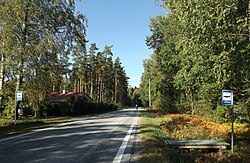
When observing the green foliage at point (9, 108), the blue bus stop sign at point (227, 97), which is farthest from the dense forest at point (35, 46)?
the blue bus stop sign at point (227, 97)

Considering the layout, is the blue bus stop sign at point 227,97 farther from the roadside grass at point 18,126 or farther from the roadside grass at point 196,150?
the roadside grass at point 18,126

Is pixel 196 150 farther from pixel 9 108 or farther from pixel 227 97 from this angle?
pixel 9 108

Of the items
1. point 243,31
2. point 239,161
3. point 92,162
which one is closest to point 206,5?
point 243,31

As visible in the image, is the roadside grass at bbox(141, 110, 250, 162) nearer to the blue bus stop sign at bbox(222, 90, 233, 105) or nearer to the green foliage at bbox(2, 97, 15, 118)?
the blue bus stop sign at bbox(222, 90, 233, 105)

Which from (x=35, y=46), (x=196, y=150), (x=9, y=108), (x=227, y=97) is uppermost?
(x=35, y=46)

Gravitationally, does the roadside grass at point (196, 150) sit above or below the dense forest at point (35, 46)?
below

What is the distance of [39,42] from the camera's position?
2291cm

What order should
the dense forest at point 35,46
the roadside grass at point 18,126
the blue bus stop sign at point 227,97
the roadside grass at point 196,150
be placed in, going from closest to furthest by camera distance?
the roadside grass at point 196,150
the blue bus stop sign at point 227,97
the roadside grass at point 18,126
the dense forest at point 35,46

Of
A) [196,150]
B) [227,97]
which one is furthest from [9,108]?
[227,97]

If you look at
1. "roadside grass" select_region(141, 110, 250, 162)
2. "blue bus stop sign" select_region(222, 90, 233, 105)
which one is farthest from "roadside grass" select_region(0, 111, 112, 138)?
"blue bus stop sign" select_region(222, 90, 233, 105)

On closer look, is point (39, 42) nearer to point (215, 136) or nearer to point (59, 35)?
point (59, 35)

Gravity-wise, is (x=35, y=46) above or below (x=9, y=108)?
above

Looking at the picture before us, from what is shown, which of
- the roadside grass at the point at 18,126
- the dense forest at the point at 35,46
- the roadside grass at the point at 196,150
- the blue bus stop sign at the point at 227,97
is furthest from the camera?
the dense forest at the point at 35,46

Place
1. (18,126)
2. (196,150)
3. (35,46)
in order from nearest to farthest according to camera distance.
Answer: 1. (196,150)
2. (18,126)
3. (35,46)
